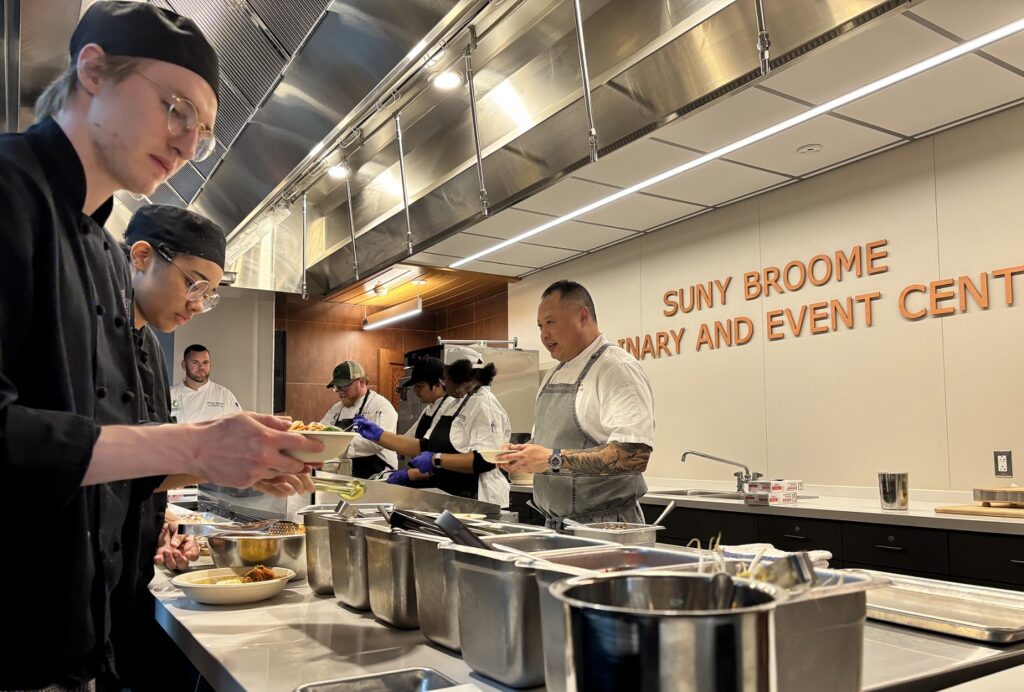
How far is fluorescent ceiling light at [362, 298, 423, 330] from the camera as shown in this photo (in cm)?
770

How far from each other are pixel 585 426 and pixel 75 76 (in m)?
2.15

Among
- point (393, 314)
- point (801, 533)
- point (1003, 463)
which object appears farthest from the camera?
point (393, 314)

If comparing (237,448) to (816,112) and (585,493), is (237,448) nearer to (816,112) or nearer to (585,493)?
(585,493)

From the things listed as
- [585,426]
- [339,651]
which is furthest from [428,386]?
[339,651]

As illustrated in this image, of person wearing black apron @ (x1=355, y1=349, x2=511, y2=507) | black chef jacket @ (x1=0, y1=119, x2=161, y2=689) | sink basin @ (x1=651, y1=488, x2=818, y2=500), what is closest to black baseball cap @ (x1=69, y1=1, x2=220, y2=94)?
black chef jacket @ (x1=0, y1=119, x2=161, y2=689)

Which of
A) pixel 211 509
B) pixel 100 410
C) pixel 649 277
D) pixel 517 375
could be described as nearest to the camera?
pixel 100 410

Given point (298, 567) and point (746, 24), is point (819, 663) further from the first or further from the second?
point (746, 24)

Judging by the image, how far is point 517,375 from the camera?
22.0ft

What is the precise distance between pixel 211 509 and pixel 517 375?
3.34 meters

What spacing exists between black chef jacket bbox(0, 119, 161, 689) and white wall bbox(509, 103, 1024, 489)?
152 inches

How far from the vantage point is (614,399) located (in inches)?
111

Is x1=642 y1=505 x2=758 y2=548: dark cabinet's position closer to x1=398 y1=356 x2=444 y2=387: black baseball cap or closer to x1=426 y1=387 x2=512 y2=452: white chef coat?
x1=426 y1=387 x2=512 y2=452: white chef coat

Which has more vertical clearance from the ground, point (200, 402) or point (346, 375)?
point (346, 375)

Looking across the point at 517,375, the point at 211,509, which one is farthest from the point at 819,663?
the point at 517,375
